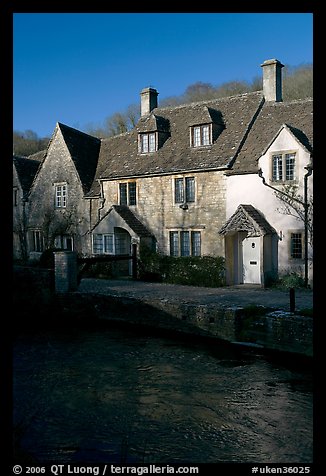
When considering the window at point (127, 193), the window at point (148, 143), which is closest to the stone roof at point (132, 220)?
the window at point (127, 193)

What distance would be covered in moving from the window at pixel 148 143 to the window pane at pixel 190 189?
3.79m

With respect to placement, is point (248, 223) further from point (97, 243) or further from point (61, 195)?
point (61, 195)

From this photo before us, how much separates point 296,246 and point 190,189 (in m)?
6.03

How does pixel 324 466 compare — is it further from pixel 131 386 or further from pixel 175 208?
pixel 175 208

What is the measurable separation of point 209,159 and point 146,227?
16.7ft

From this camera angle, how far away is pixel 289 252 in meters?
17.4

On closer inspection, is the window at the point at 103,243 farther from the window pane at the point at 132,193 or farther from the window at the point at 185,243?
the window at the point at 185,243

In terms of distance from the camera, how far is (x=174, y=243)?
21125 mm

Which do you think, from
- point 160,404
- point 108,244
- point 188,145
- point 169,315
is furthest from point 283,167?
point 160,404

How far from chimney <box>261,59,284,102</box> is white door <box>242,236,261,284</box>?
7.67m

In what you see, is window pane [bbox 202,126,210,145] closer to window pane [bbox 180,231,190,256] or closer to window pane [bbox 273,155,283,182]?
window pane [bbox 273,155,283,182]

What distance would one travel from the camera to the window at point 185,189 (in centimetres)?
2034

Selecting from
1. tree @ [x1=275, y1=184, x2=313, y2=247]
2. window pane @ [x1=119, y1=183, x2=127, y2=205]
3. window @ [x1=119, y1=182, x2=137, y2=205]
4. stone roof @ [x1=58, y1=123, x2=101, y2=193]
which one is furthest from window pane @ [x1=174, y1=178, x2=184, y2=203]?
stone roof @ [x1=58, y1=123, x2=101, y2=193]

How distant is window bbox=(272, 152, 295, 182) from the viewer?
1731 cm
